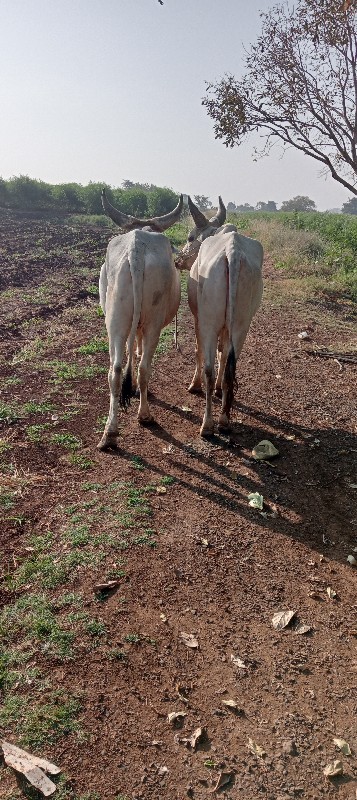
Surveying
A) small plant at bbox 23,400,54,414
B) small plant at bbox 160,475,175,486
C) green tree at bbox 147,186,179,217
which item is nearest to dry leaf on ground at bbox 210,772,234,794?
small plant at bbox 160,475,175,486

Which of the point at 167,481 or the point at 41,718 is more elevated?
the point at 167,481

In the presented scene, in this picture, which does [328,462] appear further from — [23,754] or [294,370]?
[23,754]

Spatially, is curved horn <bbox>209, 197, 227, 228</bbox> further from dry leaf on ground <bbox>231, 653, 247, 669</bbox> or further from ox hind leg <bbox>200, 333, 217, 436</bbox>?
dry leaf on ground <bbox>231, 653, 247, 669</bbox>

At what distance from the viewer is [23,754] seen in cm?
252

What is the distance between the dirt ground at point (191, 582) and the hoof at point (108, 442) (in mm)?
83

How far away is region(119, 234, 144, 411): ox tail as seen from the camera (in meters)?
5.19

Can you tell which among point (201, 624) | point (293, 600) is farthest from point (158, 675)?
point (293, 600)

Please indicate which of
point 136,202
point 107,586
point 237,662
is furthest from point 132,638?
point 136,202

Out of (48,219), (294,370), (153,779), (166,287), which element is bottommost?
(153,779)

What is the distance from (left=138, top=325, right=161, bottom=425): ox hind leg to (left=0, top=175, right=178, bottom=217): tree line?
3692 cm

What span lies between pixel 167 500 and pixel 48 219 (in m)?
32.8

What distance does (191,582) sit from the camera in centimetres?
372

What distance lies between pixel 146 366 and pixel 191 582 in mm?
2664

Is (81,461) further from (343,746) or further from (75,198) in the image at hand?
(75,198)
